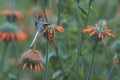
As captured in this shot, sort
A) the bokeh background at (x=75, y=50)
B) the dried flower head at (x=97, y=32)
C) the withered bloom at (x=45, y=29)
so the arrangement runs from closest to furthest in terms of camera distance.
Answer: the withered bloom at (x=45, y=29), the dried flower head at (x=97, y=32), the bokeh background at (x=75, y=50)

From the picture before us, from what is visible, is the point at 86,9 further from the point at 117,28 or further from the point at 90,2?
the point at 117,28

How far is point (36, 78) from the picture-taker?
11.5ft

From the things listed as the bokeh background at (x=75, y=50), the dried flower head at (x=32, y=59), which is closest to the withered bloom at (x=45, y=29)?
the dried flower head at (x=32, y=59)

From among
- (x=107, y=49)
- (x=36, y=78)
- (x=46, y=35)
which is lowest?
(x=36, y=78)

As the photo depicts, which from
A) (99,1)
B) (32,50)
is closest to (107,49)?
(32,50)

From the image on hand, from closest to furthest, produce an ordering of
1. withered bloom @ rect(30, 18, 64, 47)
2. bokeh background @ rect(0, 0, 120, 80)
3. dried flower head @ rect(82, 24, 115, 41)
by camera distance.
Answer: withered bloom @ rect(30, 18, 64, 47), dried flower head @ rect(82, 24, 115, 41), bokeh background @ rect(0, 0, 120, 80)

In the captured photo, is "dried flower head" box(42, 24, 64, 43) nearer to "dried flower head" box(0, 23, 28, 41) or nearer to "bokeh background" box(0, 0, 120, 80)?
"bokeh background" box(0, 0, 120, 80)

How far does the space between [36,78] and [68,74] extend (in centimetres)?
96

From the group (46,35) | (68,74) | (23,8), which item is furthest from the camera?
(23,8)

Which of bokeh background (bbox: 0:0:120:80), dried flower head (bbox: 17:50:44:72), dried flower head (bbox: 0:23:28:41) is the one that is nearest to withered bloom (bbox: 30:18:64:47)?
dried flower head (bbox: 17:50:44:72)

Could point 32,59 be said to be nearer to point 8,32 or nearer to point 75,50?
point 75,50

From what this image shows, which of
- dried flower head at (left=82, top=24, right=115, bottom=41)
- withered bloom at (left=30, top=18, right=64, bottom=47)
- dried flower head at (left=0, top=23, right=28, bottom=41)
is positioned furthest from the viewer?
dried flower head at (left=0, top=23, right=28, bottom=41)

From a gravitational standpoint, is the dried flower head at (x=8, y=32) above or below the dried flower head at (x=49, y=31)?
below

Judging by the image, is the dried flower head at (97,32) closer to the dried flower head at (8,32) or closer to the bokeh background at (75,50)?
the bokeh background at (75,50)
